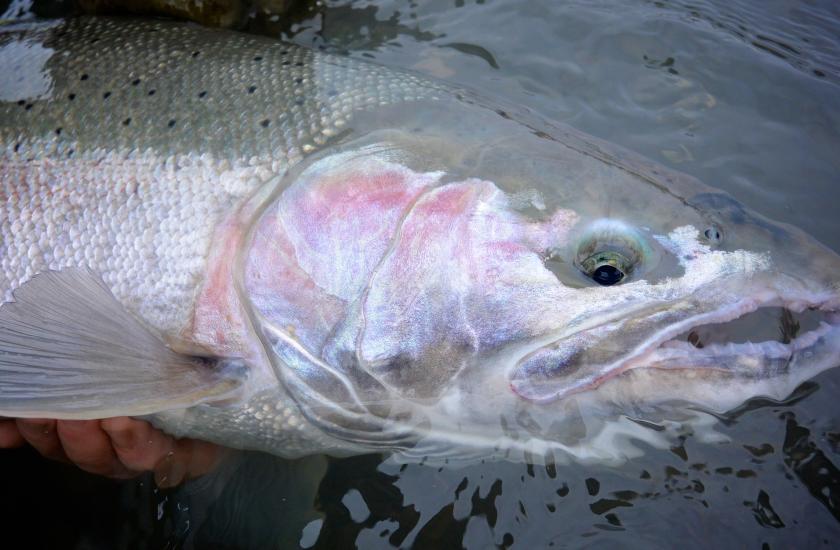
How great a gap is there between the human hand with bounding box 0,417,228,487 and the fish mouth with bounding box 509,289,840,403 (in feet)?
4.23

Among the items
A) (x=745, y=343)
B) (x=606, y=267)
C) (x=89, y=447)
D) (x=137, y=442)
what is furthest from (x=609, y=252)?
(x=89, y=447)

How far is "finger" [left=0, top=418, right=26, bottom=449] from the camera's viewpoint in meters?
2.21

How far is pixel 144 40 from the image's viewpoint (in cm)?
228

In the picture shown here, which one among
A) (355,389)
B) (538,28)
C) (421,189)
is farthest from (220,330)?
(538,28)

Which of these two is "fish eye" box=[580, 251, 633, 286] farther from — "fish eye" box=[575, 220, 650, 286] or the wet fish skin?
the wet fish skin

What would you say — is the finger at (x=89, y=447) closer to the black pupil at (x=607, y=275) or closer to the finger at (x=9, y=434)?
the finger at (x=9, y=434)

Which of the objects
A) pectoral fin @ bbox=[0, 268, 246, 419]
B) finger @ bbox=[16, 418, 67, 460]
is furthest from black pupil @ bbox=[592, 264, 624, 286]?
finger @ bbox=[16, 418, 67, 460]

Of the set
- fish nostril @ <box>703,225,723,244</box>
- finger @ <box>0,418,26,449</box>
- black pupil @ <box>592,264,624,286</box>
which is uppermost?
fish nostril @ <box>703,225,723,244</box>

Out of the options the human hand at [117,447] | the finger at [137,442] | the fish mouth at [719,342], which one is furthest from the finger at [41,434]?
→ the fish mouth at [719,342]

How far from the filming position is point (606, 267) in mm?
1631

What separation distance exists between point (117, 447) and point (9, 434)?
1.45 feet

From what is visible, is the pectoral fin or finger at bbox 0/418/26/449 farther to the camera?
finger at bbox 0/418/26/449

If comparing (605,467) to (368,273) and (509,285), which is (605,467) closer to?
(509,285)

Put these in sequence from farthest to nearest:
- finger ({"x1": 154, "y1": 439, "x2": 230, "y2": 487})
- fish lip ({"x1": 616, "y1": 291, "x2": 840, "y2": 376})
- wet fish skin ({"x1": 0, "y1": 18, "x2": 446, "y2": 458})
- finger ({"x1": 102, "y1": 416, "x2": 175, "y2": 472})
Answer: finger ({"x1": 154, "y1": 439, "x2": 230, "y2": 487}) → finger ({"x1": 102, "y1": 416, "x2": 175, "y2": 472}) → wet fish skin ({"x1": 0, "y1": 18, "x2": 446, "y2": 458}) → fish lip ({"x1": 616, "y1": 291, "x2": 840, "y2": 376})
